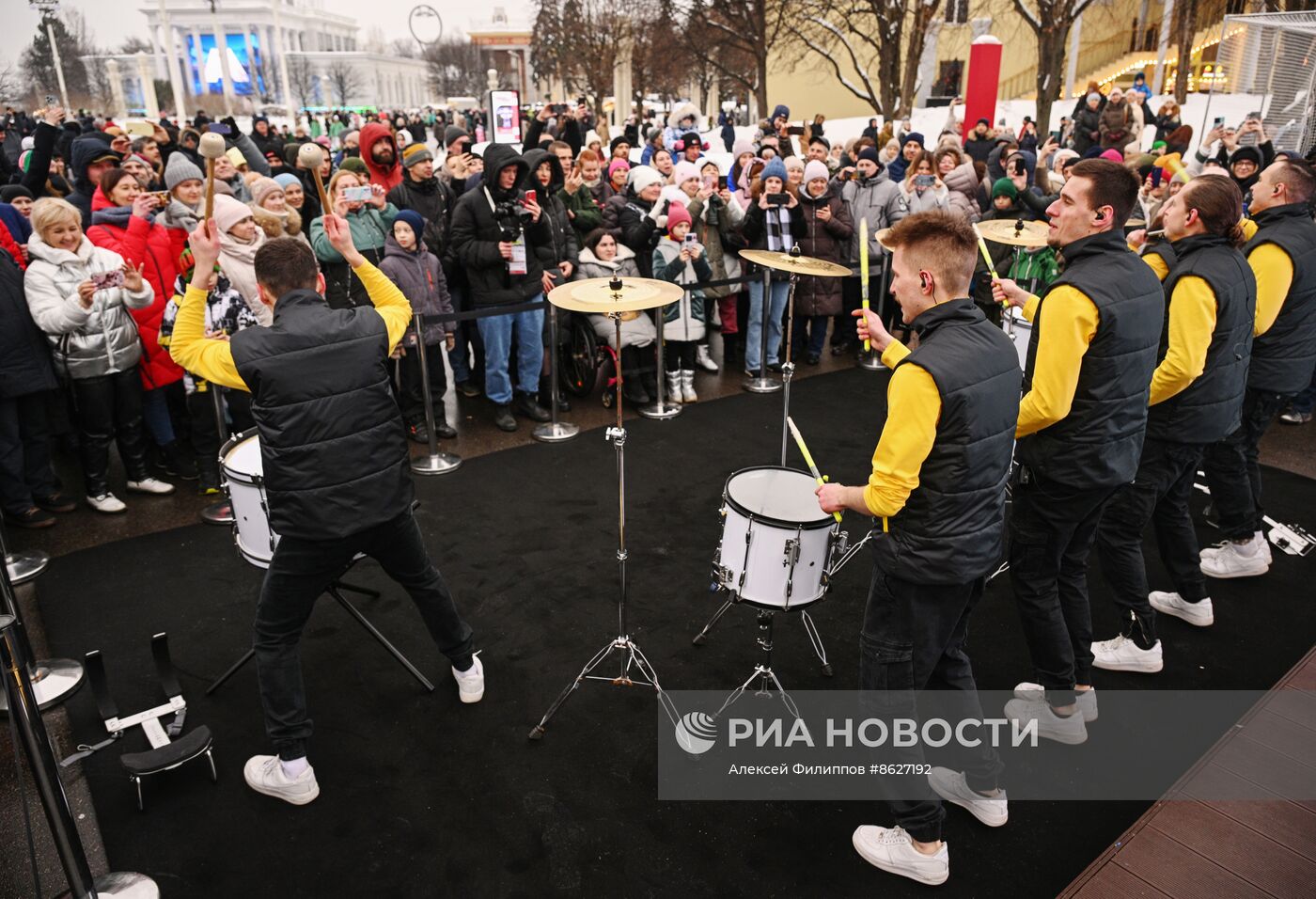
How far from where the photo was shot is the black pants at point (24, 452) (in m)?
5.49

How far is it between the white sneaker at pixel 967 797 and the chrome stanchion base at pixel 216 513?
465cm

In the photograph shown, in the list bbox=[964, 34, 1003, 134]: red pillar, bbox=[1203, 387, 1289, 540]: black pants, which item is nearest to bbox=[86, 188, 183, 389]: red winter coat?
bbox=[1203, 387, 1289, 540]: black pants

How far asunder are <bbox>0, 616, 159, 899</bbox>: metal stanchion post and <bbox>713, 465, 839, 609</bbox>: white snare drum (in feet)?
7.86

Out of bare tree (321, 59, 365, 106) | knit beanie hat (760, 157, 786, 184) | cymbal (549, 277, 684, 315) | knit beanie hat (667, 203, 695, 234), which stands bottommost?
cymbal (549, 277, 684, 315)

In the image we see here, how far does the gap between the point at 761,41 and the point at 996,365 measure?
32.6 m

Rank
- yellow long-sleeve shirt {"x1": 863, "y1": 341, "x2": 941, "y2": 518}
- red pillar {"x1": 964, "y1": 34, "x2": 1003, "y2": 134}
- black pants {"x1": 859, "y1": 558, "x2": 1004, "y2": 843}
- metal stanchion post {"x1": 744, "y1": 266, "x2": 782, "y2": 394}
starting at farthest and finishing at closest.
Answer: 1. red pillar {"x1": 964, "y1": 34, "x2": 1003, "y2": 134}
2. metal stanchion post {"x1": 744, "y1": 266, "x2": 782, "y2": 394}
3. black pants {"x1": 859, "y1": 558, "x2": 1004, "y2": 843}
4. yellow long-sleeve shirt {"x1": 863, "y1": 341, "x2": 941, "y2": 518}

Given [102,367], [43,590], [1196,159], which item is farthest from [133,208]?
[1196,159]

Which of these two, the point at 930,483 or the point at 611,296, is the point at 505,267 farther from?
the point at 930,483

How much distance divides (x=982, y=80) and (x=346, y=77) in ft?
314

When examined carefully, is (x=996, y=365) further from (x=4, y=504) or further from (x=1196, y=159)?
(x=1196, y=159)

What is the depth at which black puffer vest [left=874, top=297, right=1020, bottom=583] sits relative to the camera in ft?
8.75

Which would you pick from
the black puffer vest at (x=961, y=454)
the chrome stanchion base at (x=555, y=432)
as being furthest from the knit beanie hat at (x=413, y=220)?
the black puffer vest at (x=961, y=454)

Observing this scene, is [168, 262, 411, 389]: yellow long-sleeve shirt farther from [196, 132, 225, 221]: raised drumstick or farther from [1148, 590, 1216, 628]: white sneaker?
[1148, 590, 1216, 628]: white sneaker

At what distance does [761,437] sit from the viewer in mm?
7234
